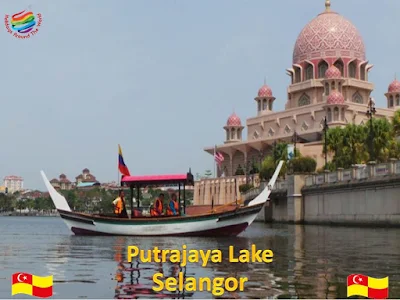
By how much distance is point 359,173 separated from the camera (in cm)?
4406

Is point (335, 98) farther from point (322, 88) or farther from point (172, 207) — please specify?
point (172, 207)

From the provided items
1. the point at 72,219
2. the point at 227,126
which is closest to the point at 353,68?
the point at 227,126

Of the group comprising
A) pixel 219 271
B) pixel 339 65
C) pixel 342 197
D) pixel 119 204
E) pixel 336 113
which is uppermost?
pixel 339 65

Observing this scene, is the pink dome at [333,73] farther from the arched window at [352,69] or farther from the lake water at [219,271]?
the lake water at [219,271]

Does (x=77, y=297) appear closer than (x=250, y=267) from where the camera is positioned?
Yes

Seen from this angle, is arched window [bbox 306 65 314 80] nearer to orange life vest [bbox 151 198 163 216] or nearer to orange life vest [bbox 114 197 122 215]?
orange life vest [bbox 114 197 122 215]

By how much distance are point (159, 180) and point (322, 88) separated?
73161mm

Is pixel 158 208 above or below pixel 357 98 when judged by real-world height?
below

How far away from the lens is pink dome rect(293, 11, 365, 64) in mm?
97375

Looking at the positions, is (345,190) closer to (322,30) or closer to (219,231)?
(219,231)

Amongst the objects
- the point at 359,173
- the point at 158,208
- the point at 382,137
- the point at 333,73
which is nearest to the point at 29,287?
the point at 158,208

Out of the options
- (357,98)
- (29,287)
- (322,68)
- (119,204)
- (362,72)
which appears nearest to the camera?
(29,287)

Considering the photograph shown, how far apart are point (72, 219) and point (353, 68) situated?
7506 cm

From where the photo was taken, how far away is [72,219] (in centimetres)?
3175
